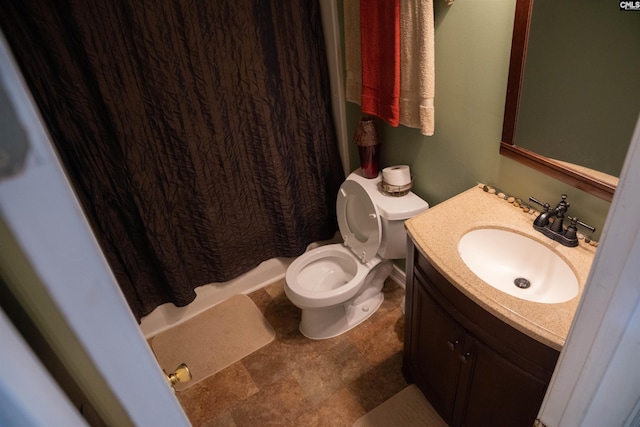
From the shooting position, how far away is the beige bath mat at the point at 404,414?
1728 mm

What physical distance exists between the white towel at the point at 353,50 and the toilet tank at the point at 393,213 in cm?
47

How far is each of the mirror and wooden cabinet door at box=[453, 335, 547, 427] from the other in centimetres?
60

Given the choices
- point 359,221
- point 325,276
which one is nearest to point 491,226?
point 359,221

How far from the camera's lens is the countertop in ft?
Result: 3.36

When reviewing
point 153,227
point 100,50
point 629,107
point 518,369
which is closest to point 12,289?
point 518,369

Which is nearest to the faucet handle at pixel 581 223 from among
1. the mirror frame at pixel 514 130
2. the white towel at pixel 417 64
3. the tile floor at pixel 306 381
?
the mirror frame at pixel 514 130

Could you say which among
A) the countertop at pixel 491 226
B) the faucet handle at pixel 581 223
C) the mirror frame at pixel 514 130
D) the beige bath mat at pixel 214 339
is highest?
the mirror frame at pixel 514 130

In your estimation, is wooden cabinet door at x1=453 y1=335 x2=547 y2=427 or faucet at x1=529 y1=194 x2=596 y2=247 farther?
faucet at x1=529 y1=194 x2=596 y2=247

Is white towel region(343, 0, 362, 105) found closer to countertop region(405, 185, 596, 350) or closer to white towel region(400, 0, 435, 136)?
white towel region(400, 0, 435, 136)

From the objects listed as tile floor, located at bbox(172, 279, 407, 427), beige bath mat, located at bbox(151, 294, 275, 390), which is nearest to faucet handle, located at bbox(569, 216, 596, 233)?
tile floor, located at bbox(172, 279, 407, 427)

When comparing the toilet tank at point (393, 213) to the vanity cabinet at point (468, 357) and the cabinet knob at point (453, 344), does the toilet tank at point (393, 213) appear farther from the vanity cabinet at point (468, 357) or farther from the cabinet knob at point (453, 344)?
the cabinet knob at point (453, 344)

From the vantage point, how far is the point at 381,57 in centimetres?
171

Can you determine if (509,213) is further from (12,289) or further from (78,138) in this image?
(78,138)

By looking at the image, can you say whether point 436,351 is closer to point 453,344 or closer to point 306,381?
point 453,344
